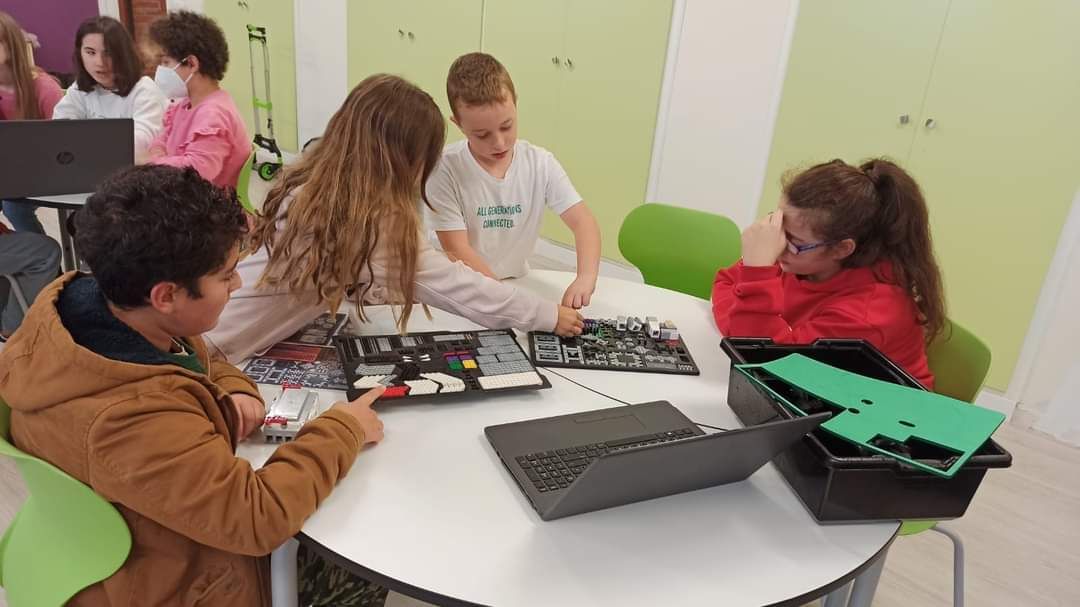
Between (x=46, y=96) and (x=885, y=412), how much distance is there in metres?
3.31

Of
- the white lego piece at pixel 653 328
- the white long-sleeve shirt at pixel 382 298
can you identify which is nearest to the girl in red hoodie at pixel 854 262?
the white lego piece at pixel 653 328

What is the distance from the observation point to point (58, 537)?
890mm

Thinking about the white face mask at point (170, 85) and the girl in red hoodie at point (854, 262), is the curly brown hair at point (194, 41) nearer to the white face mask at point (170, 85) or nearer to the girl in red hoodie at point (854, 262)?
the white face mask at point (170, 85)

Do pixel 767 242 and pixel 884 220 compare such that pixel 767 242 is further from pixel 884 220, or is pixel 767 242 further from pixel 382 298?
pixel 382 298

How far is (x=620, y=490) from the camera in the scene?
0.92 metres

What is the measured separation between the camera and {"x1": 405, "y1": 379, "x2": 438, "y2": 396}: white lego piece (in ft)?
3.79

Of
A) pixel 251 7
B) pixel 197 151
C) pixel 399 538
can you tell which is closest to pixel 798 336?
pixel 399 538

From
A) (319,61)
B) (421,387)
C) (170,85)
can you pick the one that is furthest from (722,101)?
(319,61)

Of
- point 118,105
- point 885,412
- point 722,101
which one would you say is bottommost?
point 885,412

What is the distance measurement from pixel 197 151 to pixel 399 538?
2055 mm

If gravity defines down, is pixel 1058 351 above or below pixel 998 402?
above

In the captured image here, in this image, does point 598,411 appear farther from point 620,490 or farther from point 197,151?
point 197,151

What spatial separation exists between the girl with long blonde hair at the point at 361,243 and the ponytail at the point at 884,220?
56 cm

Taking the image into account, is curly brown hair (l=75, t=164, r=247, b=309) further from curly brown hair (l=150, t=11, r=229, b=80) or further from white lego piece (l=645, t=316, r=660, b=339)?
curly brown hair (l=150, t=11, r=229, b=80)
